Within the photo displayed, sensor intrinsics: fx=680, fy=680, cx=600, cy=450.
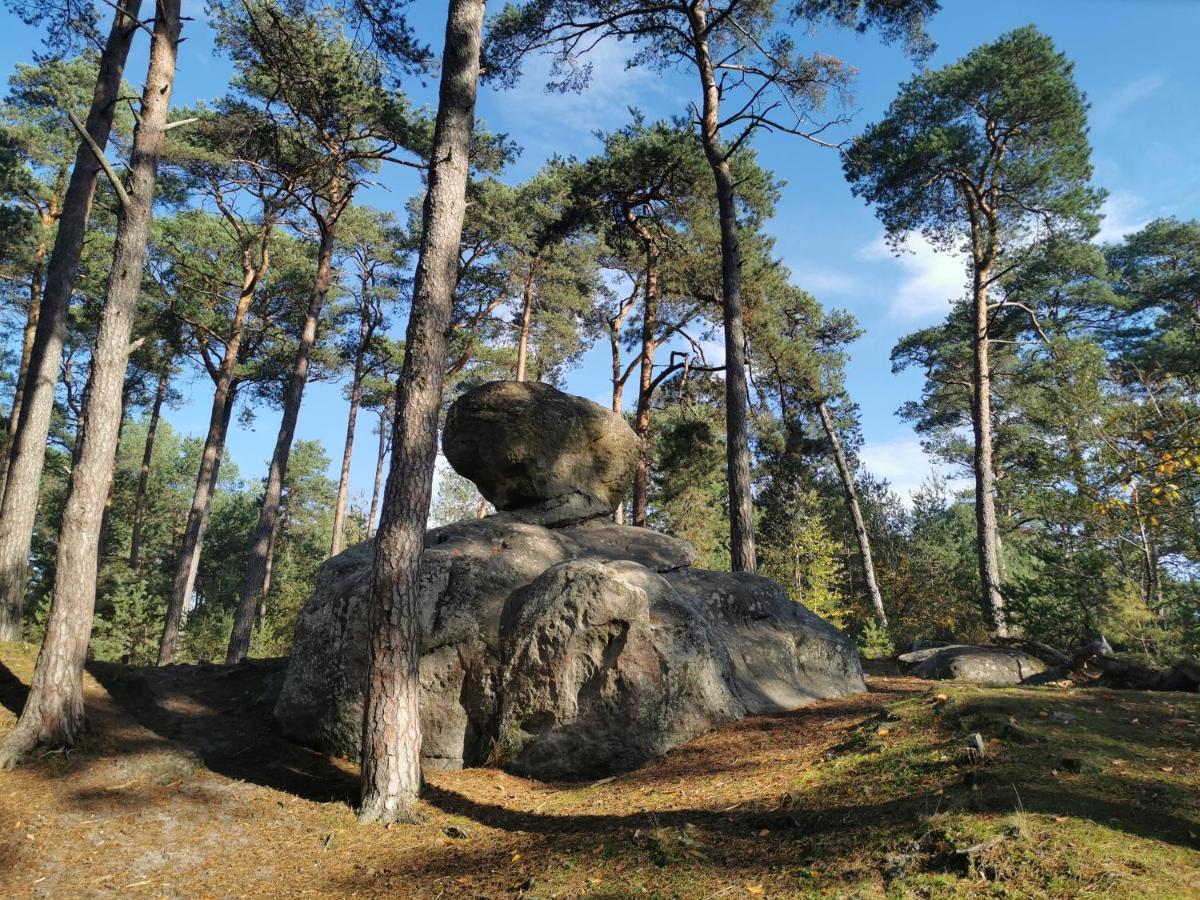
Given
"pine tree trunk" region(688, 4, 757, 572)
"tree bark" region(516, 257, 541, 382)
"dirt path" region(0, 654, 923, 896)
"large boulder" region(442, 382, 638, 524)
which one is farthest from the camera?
"tree bark" region(516, 257, 541, 382)

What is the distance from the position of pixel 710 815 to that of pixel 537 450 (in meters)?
6.34

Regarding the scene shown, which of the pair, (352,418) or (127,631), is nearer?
(127,631)

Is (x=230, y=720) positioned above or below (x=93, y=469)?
below

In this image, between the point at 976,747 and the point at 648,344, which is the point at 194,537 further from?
the point at 976,747

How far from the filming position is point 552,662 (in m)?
6.27

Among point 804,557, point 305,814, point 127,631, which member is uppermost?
point 804,557

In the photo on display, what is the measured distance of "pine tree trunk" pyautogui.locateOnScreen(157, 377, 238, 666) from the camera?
15.5 meters

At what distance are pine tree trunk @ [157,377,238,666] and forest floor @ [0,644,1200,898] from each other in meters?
9.54

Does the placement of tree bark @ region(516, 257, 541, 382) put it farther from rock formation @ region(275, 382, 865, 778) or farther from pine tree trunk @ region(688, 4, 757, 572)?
rock formation @ region(275, 382, 865, 778)

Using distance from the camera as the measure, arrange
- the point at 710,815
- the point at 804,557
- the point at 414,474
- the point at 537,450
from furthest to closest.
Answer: the point at 804,557 → the point at 537,450 → the point at 414,474 → the point at 710,815

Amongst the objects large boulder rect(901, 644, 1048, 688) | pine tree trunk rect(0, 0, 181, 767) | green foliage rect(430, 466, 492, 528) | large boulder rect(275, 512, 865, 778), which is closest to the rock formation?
large boulder rect(275, 512, 865, 778)

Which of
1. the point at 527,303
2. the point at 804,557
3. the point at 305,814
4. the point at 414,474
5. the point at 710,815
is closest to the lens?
the point at 710,815

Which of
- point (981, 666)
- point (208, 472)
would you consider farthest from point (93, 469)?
point (208, 472)

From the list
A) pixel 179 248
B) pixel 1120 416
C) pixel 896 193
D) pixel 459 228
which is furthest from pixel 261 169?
pixel 1120 416
